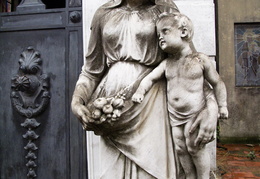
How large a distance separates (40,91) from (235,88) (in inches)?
208

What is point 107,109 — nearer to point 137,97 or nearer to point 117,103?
→ point 117,103

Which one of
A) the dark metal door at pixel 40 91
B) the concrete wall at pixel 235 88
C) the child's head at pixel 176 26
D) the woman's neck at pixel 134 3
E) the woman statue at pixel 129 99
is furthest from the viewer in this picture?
the concrete wall at pixel 235 88

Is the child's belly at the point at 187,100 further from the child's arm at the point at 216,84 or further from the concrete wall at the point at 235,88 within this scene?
the concrete wall at the point at 235,88

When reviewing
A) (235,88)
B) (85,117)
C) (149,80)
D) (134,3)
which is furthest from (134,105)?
(235,88)

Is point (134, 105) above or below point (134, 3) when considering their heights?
below

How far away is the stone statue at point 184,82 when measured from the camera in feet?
5.82

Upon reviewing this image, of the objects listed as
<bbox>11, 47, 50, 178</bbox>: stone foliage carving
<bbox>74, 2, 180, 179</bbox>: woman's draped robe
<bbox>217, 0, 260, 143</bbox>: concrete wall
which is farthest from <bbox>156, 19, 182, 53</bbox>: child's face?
<bbox>217, 0, 260, 143</bbox>: concrete wall

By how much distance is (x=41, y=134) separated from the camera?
123 inches

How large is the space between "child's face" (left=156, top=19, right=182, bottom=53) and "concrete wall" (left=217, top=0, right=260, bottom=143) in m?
5.68

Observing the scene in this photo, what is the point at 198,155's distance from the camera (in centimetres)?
188

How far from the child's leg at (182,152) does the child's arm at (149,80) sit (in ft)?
1.04

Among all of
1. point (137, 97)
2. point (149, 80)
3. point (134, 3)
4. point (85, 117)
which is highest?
point (134, 3)

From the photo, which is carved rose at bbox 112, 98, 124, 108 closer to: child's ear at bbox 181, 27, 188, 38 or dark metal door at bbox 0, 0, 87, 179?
child's ear at bbox 181, 27, 188, 38

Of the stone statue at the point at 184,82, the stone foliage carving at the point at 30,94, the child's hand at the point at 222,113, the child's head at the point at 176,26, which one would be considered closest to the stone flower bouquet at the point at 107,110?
the stone statue at the point at 184,82
